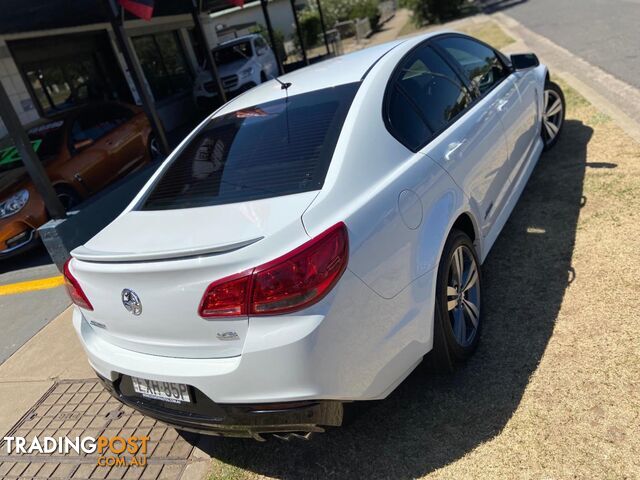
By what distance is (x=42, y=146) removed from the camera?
7629mm

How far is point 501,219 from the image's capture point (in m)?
3.71

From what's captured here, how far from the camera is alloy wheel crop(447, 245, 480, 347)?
9.41ft

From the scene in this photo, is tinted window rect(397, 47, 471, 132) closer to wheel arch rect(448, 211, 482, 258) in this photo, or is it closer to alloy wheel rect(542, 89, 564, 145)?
wheel arch rect(448, 211, 482, 258)

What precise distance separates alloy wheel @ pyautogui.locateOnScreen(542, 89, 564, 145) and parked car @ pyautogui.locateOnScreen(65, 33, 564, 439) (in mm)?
2209

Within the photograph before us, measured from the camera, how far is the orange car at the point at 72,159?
6.74 meters

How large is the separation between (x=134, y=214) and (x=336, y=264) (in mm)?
1424

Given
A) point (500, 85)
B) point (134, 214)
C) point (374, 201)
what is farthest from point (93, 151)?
point (374, 201)

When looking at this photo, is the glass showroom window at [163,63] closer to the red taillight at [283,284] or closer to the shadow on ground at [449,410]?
the shadow on ground at [449,410]

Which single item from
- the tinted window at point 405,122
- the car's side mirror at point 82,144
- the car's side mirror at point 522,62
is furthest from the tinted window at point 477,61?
the car's side mirror at point 82,144

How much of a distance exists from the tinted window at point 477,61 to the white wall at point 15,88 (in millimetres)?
9677

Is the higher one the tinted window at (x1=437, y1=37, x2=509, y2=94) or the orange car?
the tinted window at (x1=437, y1=37, x2=509, y2=94)

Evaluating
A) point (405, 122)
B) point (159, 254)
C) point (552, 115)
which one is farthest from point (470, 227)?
point (552, 115)

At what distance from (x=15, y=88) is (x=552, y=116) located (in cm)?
1020

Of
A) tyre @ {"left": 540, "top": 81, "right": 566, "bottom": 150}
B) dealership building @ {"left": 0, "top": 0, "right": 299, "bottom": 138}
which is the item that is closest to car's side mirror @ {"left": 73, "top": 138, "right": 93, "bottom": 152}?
dealership building @ {"left": 0, "top": 0, "right": 299, "bottom": 138}
